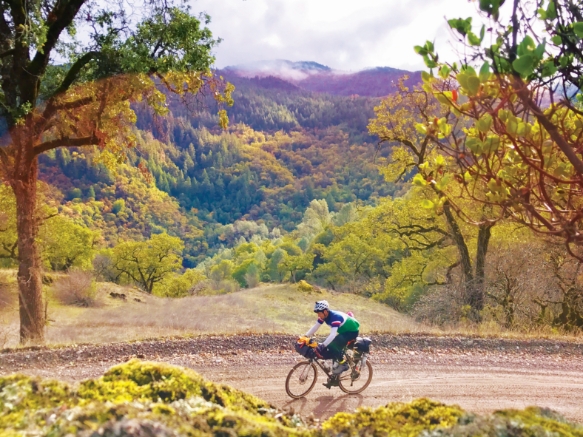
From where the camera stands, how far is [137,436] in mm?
1206

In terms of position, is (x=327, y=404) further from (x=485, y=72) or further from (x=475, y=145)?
(x=485, y=72)

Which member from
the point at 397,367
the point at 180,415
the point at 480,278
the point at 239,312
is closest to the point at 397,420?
the point at 180,415

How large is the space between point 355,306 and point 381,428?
24.5 metres

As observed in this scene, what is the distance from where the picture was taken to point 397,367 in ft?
27.5

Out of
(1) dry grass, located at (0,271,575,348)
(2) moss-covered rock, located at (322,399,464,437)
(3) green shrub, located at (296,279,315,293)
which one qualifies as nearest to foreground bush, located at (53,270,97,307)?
→ (1) dry grass, located at (0,271,575,348)

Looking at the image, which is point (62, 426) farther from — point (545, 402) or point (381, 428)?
point (545, 402)

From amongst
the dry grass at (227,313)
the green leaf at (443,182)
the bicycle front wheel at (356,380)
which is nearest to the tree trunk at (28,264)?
the dry grass at (227,313)

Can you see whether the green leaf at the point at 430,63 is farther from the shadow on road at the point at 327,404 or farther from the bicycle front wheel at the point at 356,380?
the bicycle front wheel at the point at 356,380

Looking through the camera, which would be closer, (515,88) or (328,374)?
(515,88)

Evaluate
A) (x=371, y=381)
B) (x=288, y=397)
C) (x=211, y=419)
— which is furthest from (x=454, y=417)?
(x=371, y=381)

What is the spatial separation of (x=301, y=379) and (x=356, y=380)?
1.02 metres

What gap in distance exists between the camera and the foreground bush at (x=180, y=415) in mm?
1282

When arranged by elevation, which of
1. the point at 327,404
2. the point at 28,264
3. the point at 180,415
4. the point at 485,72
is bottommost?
the point at 327,404

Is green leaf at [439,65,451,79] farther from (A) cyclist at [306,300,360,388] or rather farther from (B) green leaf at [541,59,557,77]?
(A) cyclist at [306,300,360,388]
